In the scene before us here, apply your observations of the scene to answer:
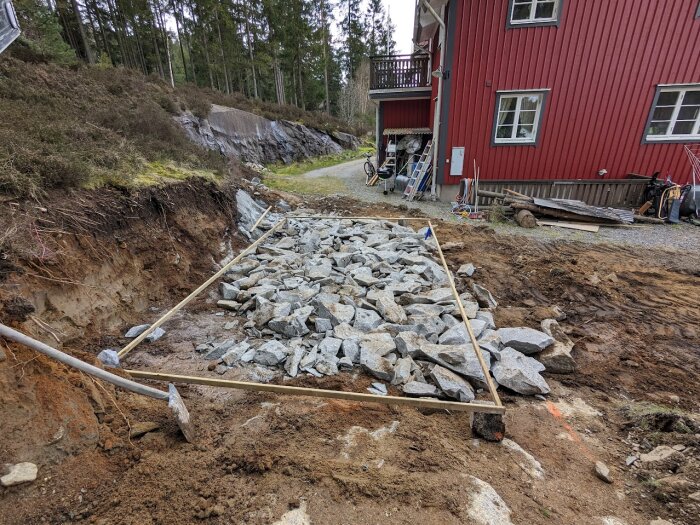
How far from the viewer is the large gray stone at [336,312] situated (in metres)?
4.06

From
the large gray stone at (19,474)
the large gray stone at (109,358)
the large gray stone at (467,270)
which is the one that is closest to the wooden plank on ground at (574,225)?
the large gray stone at (467,270)

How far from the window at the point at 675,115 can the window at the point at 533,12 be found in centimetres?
341

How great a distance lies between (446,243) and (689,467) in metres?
4.94

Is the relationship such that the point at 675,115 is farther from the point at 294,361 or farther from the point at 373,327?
the point at 294,361

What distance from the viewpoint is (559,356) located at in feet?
11.3

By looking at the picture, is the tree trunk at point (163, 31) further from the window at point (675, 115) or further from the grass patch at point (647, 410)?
the grass patch at point (647, 410)

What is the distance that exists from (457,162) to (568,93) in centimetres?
328

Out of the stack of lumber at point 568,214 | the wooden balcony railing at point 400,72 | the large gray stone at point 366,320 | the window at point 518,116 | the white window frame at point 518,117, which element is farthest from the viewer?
the wooden balcony railing at point 400,72

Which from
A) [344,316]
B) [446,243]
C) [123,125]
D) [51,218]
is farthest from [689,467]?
[123,125]

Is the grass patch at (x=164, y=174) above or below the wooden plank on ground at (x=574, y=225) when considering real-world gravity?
above

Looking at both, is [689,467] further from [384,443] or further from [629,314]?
[629,314]

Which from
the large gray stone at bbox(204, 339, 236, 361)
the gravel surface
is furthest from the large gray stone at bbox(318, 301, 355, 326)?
the gravel surface

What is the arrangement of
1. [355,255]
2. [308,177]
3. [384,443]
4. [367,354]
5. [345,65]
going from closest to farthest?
[384,443] → [367,354] → [355,255] → [308,177] → [345,65]

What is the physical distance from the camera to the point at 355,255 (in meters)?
5.98
